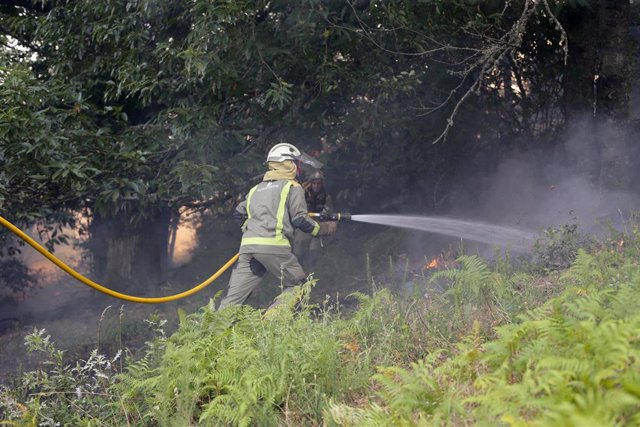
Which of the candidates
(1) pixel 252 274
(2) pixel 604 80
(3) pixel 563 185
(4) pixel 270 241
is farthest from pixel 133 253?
(2) pixel 604 80

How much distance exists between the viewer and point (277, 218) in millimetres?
7602

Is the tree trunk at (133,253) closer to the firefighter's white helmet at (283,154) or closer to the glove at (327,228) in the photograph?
the glove at (327,228)

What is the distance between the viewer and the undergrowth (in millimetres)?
3266

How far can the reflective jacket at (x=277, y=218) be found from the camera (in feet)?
24.9

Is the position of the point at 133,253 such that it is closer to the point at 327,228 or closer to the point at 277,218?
the point at 327,228

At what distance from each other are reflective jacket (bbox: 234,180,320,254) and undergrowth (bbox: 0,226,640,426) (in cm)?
155

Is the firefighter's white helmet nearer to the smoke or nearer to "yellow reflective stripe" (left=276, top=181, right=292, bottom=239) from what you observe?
"yellow reflective stripe" (left=276, top=181, right=292, bottom=239)

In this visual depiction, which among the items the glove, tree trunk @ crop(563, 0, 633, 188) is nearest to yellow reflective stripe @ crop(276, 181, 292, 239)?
the glove

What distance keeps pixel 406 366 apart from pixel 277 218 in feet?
9.44

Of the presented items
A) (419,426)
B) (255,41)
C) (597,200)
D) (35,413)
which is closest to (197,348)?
(35,413)

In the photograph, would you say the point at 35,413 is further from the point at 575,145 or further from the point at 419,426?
the point at 575,145

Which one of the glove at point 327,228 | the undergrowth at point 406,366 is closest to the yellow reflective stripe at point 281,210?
the glove at point 327,228

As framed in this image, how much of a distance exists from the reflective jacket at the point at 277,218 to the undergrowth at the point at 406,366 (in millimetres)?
1546

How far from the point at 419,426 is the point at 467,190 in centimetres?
983
